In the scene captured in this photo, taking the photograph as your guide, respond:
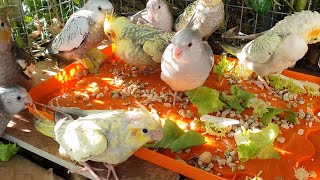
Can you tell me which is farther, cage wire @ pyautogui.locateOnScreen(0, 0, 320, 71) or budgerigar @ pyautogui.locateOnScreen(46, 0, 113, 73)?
cage wire @ pyautogui.locateOnScreen(0, 0, 320, 71)

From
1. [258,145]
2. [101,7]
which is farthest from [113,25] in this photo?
[258,145]

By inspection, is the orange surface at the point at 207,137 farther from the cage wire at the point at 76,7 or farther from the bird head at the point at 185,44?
the cage wire at the point at 76,7

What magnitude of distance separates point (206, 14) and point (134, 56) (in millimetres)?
848

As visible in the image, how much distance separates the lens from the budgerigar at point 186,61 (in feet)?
8.15

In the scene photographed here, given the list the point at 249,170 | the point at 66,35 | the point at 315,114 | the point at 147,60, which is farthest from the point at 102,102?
the point at 315,114

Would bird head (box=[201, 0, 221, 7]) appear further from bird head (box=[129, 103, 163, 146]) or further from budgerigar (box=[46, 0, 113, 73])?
bird head (box=[129, 103, 163, 146])

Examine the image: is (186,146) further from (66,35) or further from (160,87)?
(66,35)

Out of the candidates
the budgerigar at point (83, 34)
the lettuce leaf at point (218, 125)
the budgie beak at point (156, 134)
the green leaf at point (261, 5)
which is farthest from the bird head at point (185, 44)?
the green leaf at point (261, 5)

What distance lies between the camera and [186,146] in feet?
7.50

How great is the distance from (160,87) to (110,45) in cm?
89

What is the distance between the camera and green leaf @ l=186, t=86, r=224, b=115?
2654 millimetres

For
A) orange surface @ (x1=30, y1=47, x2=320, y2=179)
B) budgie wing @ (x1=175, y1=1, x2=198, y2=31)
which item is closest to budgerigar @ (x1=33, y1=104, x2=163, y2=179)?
orange surface @ (x1=30, y1=47, x2=320, y2=179)

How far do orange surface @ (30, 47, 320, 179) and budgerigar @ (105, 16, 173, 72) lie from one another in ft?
0.86

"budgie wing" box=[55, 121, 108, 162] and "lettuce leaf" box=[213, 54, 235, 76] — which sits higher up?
"budgie wing" box=[55, 121, 108, 162]
